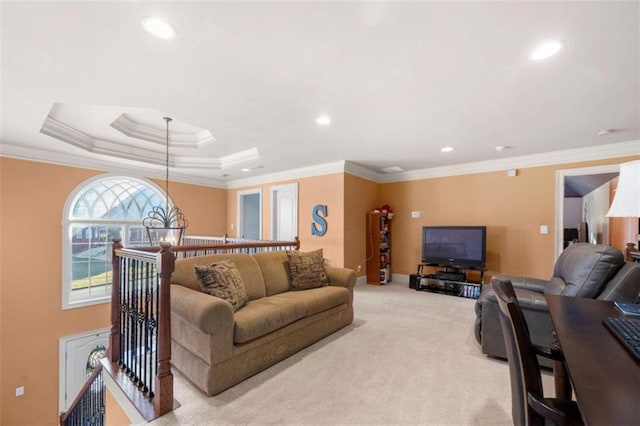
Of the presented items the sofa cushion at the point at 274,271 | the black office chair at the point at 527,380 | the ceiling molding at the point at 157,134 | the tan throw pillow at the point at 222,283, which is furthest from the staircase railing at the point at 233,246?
the black office chair at the point at 527,380

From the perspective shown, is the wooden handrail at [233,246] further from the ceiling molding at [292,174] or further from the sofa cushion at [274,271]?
the ceiling molding at [292,174]

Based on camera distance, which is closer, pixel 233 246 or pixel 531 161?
pixel 233 246

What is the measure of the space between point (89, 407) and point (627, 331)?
4.87 meters

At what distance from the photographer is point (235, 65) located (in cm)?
208

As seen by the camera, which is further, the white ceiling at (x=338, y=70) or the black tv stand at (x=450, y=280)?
the black tv stand at (x=450, y=280)

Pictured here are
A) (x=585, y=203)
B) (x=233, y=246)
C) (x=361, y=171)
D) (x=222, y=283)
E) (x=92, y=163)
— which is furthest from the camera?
(x=585, y=203)

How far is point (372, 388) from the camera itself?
2.01 m

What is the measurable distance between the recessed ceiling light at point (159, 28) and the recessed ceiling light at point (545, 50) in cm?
238

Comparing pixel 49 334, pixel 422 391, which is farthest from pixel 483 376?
pixel 49 334

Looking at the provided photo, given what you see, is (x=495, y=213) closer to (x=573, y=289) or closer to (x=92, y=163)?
(x=573, y=289)

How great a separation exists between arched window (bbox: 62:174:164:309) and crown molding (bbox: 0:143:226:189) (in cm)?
18

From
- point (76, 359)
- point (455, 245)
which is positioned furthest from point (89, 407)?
point (455, 245)

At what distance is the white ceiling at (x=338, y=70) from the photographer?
5.15 feet

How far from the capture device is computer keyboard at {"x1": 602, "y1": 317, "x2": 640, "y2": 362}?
3.03ft
